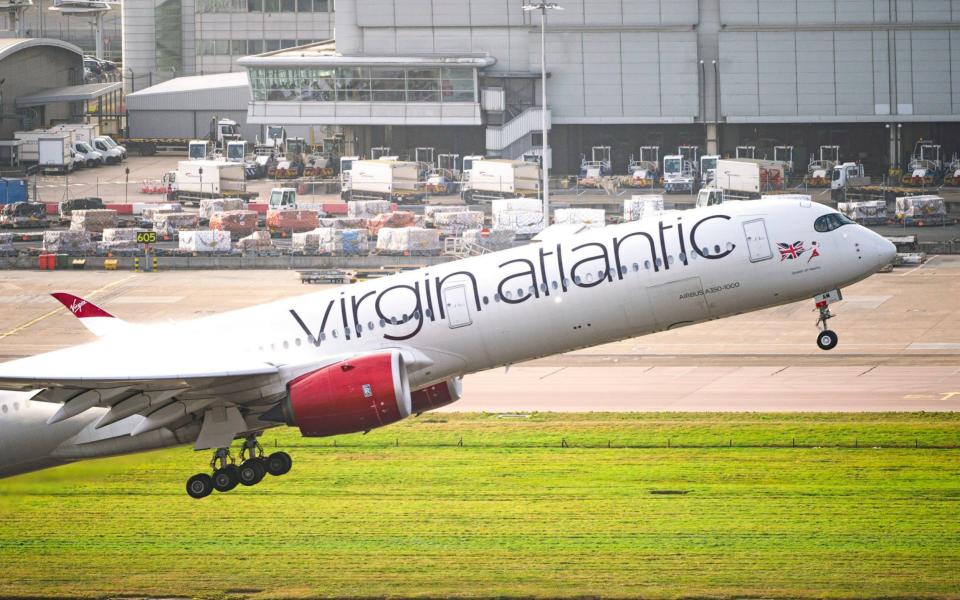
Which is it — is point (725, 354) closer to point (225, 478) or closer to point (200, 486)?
point (225, 478)

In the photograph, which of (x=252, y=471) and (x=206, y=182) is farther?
(x=206, y=182)

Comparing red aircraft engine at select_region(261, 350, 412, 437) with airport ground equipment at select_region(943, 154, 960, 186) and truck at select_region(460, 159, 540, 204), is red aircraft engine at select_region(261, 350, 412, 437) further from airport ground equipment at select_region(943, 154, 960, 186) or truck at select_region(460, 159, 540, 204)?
airport ground equipment at select_region(943, 154, 960, 186)

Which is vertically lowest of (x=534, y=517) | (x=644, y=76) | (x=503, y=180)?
(x=534, y=517)

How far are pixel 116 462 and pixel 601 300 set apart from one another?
22.4 metres

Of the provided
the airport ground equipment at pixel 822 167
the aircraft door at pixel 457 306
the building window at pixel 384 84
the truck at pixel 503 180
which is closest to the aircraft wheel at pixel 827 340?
the aircraft door at pixel 457 306

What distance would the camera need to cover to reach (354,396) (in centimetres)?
5644

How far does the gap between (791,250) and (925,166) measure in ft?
439

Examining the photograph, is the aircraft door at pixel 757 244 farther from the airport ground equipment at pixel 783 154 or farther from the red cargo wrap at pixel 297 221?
the airport ground equipment at pixel 783 154

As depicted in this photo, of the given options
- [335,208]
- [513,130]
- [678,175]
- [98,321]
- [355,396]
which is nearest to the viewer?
[355,396]

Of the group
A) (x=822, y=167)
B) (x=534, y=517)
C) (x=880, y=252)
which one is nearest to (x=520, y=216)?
(x=822, y=167)

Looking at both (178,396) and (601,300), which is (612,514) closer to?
(601,300)

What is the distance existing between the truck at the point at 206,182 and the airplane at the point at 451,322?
393 feet

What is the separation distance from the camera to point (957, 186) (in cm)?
18000

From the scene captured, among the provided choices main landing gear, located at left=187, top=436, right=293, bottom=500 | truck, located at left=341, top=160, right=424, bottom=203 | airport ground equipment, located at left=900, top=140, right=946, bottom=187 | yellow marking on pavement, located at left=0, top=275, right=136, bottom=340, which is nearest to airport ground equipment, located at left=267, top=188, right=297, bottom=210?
truck, located at left=341, top=160, right=424, bottom=203
